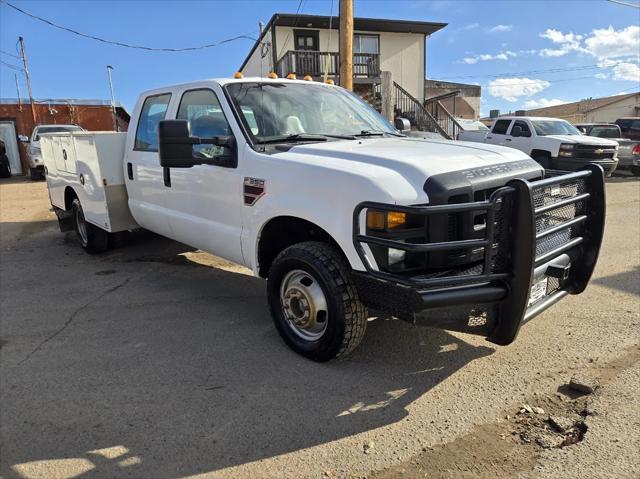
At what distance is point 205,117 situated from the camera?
432cm

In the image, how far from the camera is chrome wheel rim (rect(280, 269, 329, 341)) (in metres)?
3.41

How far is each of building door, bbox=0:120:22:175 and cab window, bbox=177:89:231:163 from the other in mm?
21357

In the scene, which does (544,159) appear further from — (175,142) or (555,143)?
(175,142)

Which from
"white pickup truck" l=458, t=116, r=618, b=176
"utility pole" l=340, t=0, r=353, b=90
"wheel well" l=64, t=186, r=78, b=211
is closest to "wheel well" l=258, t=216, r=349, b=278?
"wheel well" l=64, t=186, r=78, b=211

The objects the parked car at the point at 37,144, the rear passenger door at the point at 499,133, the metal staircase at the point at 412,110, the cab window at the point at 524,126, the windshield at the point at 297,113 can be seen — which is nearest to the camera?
the windshield at the point at 297,113

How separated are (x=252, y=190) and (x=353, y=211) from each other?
3.55 feet

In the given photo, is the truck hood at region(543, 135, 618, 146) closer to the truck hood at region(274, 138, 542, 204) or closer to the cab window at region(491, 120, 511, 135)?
the cab window at region(491, 120, 511, 135)

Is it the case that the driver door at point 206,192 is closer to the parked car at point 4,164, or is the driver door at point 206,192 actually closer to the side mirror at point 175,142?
the side mirror at point 175,142

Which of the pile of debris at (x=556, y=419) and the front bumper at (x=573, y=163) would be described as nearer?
the pile of debris at (x=556, y=419)

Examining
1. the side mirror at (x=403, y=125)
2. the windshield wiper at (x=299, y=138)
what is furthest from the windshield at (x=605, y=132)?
the windshield wiper at (x=299, y=138)

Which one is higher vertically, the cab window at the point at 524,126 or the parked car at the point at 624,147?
the cab window at the point at 524,126

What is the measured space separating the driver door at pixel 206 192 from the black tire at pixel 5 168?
756 inches

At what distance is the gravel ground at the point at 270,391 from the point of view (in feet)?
8.37

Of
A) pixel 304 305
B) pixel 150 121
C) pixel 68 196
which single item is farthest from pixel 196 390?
pixel 68 196
